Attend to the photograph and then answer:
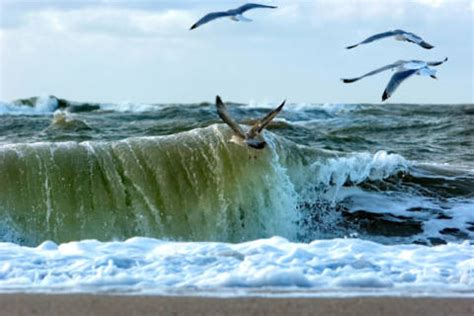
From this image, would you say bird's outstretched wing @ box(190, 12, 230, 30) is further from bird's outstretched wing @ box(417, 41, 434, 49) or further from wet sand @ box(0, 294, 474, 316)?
wet sand @ box(0, 294, 474, 316)

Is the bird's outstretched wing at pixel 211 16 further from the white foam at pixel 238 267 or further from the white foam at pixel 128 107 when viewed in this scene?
the white foam at pixel 128 107

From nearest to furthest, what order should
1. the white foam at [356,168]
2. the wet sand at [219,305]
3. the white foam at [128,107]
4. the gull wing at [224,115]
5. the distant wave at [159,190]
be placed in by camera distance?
the wet sand at [219,305], the gull wing at [224,115], the distant wave at [159,190], the white foam at [356,168], the white foam at [128,107]

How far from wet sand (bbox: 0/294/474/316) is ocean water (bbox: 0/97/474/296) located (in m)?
0.16

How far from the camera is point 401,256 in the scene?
5.41 metres

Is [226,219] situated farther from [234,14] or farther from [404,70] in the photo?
[234,14]

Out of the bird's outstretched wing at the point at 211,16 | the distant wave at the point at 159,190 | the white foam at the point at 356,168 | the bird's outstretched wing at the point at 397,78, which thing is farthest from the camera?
the bird's outstretched wing at the point at 211,16

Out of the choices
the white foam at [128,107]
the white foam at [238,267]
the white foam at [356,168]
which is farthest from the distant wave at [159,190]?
the white foam at [128,107]

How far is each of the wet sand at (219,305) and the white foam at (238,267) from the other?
0.18m

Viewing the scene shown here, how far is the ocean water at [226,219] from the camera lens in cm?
472

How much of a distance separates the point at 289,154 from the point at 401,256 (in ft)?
12.0

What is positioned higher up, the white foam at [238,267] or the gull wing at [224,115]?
the gull wing at [224,115]

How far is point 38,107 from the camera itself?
89.5 ft

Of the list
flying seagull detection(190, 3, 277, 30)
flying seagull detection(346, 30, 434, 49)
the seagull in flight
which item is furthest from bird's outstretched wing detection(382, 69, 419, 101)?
flying seagull detection(190, 3, 277, 30)

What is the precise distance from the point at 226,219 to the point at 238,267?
10.2ft
